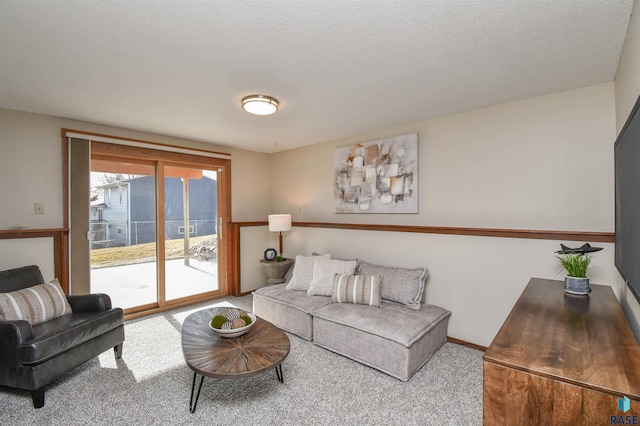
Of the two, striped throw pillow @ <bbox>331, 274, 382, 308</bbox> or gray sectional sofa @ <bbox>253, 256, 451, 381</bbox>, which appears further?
striped throw pillow @ <bbox>331, 274, 382, 308</bbox>

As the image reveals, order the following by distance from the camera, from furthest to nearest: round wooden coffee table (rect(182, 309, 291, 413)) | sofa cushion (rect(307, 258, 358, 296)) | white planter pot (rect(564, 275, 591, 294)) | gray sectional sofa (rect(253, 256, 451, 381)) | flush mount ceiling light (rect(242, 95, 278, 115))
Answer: sofa cushion (rect(307, 258, 358, 296))
flush mount ceiling light (rect(242, 95, 278, 115))
gray sectional sofa (rect(253, 256, 451, 381))
white planter pot (rect(564, 275, 591, 294))
round wooden coffee table (rect(182, 309, 291, 413))

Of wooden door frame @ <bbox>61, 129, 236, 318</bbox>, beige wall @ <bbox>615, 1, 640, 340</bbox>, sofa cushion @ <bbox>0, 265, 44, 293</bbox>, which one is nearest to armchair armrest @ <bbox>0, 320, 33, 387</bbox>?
sofa cushion @ <bbox>0, 265, 44, 293</bbox>

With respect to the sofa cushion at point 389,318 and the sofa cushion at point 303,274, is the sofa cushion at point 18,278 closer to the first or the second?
the sofa cushion at point 303,274

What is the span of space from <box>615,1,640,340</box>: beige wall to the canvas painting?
1664 mm

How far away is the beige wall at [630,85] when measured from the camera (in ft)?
4.73

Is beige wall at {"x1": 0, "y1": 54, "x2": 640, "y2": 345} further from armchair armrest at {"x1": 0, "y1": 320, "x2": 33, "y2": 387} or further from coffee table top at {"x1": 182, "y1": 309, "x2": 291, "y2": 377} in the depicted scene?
coffee table top at {"x1": 182, "y1": 309, "x2": 291, "y2": 377}

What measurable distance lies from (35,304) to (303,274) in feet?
8.14

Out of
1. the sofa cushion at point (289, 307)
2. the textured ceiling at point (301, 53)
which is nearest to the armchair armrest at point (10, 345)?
the textured ceiling at point (301, 53)

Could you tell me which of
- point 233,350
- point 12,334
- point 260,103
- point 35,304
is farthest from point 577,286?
point 35,304

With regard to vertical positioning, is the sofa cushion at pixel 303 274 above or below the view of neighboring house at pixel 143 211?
below

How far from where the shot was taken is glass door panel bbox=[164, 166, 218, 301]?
4.23m

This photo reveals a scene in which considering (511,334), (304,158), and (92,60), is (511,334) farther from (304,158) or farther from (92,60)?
(304,158)

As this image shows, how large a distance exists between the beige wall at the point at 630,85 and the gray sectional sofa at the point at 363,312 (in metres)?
1.33

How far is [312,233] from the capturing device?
4547 mm
